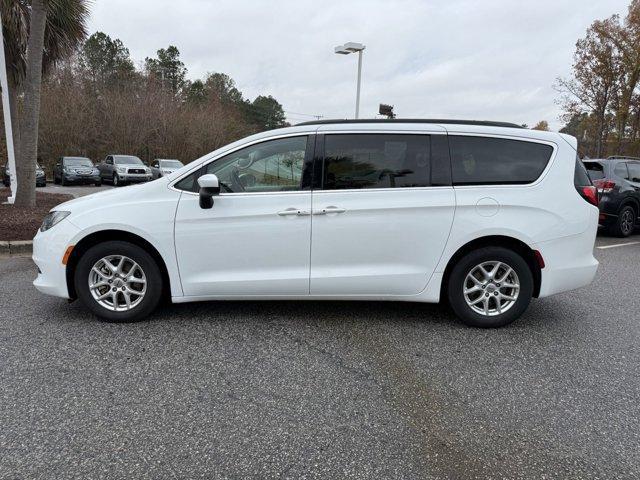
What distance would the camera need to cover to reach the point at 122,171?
24.0 m

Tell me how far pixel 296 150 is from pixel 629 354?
10.3 feet

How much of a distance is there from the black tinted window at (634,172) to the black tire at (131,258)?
9944mm

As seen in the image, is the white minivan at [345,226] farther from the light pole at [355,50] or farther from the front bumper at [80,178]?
the front bumper at [80,178]

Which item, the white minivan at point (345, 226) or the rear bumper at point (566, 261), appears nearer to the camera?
the white minivan at point (345, 226)

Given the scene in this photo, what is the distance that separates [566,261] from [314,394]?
2568 mm

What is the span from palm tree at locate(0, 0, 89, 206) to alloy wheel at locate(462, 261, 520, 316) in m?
9.22

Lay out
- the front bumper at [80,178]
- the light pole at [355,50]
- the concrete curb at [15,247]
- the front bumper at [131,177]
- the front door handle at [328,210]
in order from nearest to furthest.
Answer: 1. the front door handle at [328,210]
2. the concrete curb at [15,247]
3. the light pole at [355,50]
4. the front bumper at [80,178]
5. the front bumper at [131,177]

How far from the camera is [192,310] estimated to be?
4441 millimetres

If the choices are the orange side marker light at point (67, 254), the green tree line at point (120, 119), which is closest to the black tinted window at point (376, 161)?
the orange side marker light at point (67, 254)

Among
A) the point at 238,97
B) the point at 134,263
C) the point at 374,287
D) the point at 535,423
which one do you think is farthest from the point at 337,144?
the point at 238,97

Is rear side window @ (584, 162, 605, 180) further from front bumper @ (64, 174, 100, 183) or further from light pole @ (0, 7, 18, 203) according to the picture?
front bumper @ (64, 174, 100, 183)

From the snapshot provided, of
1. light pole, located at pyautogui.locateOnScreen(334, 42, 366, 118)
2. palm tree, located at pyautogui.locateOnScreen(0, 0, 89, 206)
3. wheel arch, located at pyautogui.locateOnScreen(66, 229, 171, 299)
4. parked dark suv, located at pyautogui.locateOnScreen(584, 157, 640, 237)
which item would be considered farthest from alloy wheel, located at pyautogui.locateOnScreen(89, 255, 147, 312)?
light pole, located at pyautogui.locateOnScreen(334, 42, 366, 118)

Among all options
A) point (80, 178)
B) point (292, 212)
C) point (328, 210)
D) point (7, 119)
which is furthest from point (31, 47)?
point (80, 178)

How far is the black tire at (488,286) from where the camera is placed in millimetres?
4000
